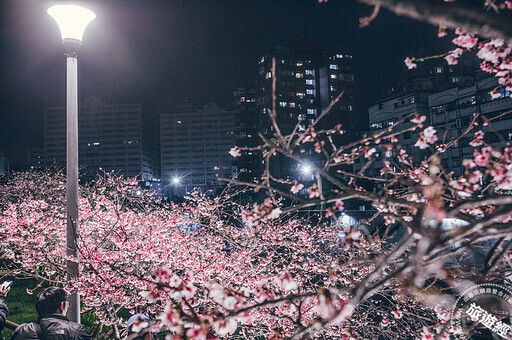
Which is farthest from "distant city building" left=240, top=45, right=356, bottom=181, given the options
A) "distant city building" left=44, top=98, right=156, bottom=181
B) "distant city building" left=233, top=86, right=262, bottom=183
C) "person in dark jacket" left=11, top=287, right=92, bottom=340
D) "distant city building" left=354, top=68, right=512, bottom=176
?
"distant city building" left=44, top=98, right=156, bottom=181

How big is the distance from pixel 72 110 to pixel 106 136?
154m

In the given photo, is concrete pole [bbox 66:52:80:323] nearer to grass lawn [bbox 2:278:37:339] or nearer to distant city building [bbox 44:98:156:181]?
grass lawn [bbox 2:278:37:339]

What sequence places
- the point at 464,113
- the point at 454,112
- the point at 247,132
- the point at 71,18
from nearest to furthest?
the point at 71,18 → the point at 464,113 → the point at 454,112 → the point at 247,132

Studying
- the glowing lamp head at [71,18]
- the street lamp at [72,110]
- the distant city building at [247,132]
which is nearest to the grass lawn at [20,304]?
the street lamp at [72,110]

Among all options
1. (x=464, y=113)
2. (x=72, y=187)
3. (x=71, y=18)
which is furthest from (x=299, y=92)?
(x=72, y=187)

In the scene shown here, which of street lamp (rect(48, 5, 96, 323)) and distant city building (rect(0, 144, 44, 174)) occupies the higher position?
distant city building (rect(0, 144, 44, 174))

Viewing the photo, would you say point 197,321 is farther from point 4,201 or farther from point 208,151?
point 208,151

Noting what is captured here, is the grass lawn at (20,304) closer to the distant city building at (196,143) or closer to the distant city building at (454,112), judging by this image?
the distant city building at (454,112)

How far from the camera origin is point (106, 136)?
145 meters

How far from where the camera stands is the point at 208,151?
140 meters

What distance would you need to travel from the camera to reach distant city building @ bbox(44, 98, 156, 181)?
139125 mm

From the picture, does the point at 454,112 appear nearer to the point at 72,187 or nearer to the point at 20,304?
the point at 20,304

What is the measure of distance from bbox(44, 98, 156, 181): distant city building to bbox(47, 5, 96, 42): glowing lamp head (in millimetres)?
140688

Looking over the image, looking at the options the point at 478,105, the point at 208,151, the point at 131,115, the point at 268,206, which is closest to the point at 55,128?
the point at 131,115
